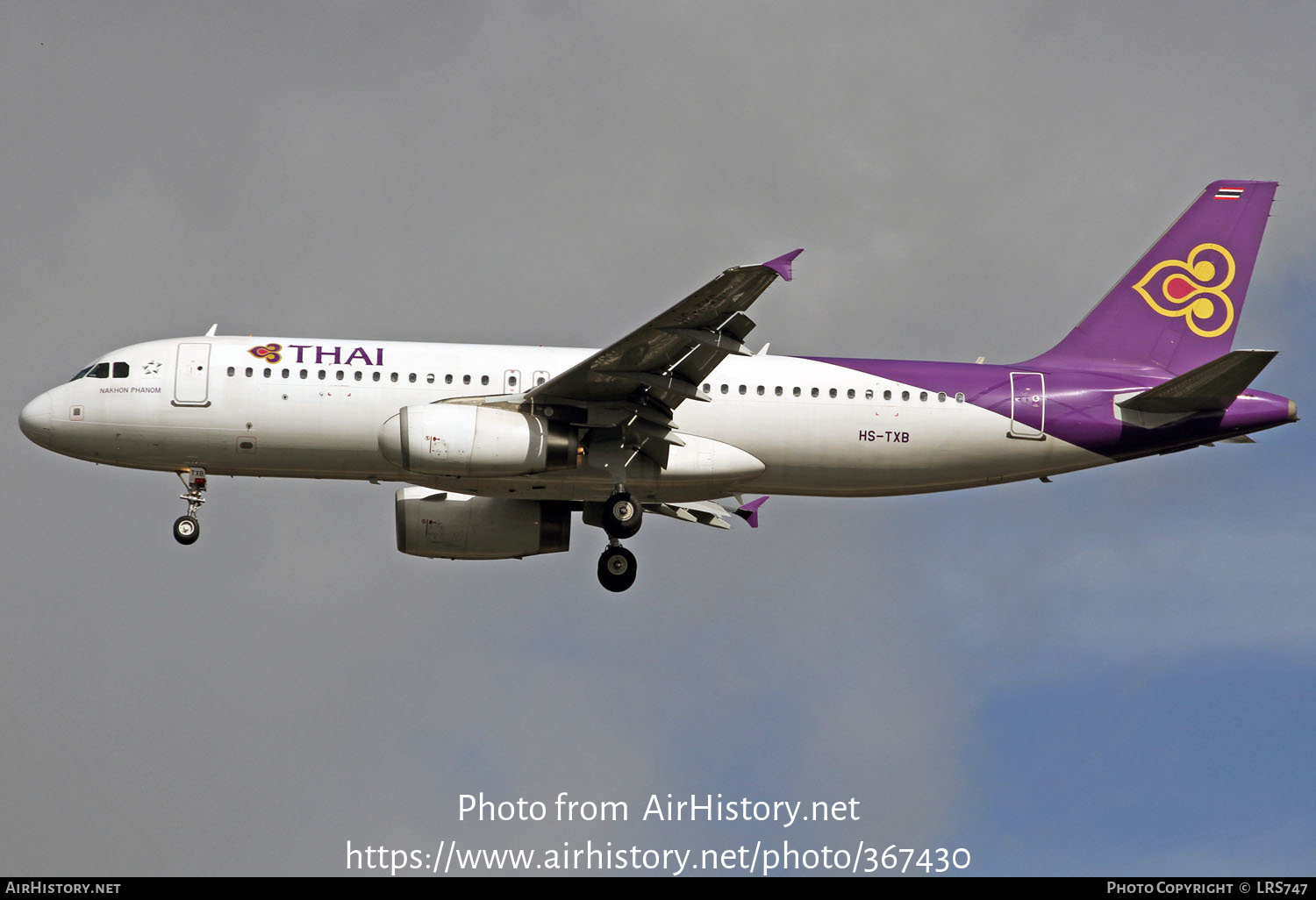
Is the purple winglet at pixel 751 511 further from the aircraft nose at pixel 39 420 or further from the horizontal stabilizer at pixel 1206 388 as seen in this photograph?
the aircraft nose at pixel 39 420

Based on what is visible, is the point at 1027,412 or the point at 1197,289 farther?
the point at 1197,289

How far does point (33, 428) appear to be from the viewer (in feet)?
129

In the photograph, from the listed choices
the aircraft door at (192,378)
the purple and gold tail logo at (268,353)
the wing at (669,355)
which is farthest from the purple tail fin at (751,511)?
the aircraft door at (192,378)

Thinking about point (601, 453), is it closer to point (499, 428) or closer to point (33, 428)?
point (499, 428)

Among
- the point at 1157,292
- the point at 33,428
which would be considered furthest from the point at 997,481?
the point at 33,428

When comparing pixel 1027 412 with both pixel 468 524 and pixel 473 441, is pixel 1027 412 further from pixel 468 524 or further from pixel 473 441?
pixel 468 524

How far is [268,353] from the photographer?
38844 mm

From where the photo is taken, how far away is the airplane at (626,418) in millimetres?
37812

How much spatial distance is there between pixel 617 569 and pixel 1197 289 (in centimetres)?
1485

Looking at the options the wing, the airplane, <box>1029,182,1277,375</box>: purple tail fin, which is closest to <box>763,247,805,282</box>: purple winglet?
the wing

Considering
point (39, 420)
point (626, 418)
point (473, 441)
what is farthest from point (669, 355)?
point (39, 420)

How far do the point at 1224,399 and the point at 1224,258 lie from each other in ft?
17.6

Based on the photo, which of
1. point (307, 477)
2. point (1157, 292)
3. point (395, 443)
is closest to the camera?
point (395, 443)

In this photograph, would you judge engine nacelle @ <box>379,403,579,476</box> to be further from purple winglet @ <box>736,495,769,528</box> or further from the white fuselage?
purple winglet @ <box>736,495,769,528</box>
